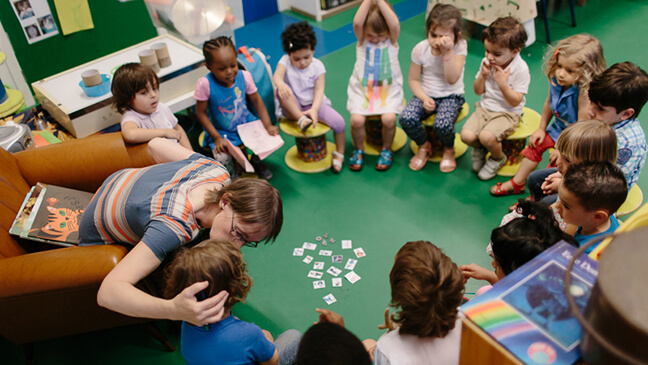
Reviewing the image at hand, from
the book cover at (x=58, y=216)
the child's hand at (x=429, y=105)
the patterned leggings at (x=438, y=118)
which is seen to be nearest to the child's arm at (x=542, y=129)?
the patterned leggings at (x=438, y=118)

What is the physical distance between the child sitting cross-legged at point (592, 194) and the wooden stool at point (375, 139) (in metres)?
1.85

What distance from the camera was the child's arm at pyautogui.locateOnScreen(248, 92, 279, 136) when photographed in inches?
134

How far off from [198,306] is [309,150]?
2146mm

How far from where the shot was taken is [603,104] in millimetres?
2428

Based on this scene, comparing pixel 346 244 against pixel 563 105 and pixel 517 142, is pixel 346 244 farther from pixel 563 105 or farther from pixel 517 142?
pixel 563 105

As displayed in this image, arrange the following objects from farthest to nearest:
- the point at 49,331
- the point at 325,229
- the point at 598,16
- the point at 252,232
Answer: the point at 598,16, the point at 325,229, the point at 49,331, the point at 252,232

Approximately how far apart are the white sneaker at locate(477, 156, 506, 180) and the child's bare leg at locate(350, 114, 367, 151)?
2.92 ft

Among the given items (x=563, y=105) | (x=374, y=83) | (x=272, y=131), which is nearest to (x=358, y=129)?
(x=374, y=83)

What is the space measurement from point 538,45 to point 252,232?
399 cm

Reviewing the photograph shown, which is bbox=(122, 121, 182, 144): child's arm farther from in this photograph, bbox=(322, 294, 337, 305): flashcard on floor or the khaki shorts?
the khaki shorts

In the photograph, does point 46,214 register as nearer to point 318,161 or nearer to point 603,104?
point 318,161

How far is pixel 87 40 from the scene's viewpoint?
419 centimetres

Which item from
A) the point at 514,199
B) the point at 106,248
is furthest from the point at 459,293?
the point at 514,199

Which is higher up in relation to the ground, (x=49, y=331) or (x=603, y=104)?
(x=603, y=104)
